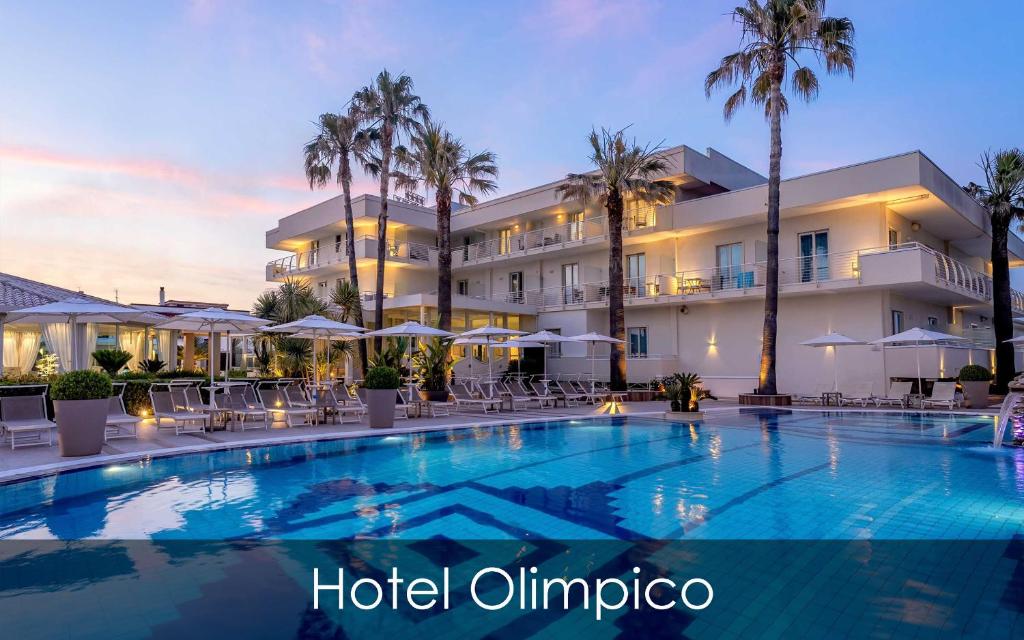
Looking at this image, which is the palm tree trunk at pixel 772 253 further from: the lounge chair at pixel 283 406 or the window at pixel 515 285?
the lounge chair at pixel 283 406

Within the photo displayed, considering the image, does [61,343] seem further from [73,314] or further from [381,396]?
[381,396]

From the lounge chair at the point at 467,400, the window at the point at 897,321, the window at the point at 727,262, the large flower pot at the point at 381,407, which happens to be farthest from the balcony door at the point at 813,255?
the large flower pot at the point at 381,407

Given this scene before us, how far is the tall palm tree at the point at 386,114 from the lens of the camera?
2467 cm

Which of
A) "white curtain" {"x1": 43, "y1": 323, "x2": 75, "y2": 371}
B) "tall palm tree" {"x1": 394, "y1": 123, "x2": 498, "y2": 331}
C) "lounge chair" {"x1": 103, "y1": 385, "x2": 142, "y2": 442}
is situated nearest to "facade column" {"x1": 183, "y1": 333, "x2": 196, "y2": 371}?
"white curtain" {"x1": 43, "y1": 323, "x2": 75, "y2": 371}

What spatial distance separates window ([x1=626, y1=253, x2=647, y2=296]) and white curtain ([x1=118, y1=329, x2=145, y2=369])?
20159mm

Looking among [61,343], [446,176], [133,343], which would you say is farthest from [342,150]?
[61,343]

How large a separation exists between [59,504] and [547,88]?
71.1 ft

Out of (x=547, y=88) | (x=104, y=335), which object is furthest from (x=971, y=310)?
(x=104, y=335)

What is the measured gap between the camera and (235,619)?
3.63 meters

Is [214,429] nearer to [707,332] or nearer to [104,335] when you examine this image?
[104,335]

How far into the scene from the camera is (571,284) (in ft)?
92.1

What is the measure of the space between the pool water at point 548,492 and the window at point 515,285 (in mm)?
18328

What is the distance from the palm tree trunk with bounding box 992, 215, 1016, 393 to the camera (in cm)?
2152

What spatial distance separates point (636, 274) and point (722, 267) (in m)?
4.45
